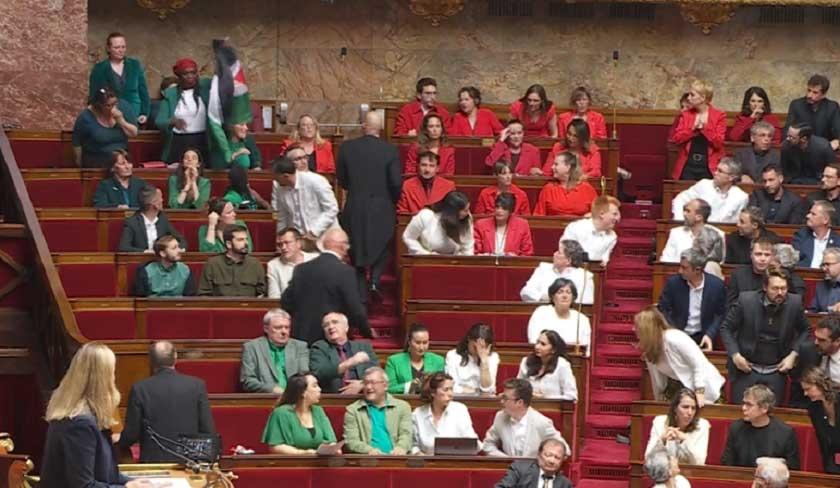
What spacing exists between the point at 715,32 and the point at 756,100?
1.92 m

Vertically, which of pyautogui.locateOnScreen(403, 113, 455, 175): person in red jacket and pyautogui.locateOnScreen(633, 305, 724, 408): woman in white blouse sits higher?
pyautogui.locateOnScreen(403, 113, 455, 175): person in red jacket

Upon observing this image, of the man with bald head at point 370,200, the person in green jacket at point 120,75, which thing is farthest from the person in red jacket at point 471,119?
the person in green jacket at point 120,75

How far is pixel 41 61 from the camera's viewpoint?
Result: 47.9 ft

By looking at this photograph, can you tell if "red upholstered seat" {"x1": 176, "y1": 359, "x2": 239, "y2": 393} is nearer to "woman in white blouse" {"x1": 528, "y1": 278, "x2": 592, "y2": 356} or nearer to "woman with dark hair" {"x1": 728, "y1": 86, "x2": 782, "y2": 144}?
"woman in white blouse" {"x1": 528, "y1": 278, "x2": 592, "y2": 356}

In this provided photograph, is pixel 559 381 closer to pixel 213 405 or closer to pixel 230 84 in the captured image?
pixel 213 405

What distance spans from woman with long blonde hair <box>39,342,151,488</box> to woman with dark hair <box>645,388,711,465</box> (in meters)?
3.83

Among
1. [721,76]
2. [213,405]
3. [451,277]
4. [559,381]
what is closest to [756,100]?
[721,76]

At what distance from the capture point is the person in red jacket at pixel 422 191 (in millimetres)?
13273

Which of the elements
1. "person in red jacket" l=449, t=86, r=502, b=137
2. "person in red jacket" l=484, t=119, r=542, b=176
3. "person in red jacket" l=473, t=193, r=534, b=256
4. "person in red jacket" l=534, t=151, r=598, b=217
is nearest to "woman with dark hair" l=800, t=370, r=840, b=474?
"person in red jacket" l=473, t=193, r=534, b=256

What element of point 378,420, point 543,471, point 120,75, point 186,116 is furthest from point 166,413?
point 120,75

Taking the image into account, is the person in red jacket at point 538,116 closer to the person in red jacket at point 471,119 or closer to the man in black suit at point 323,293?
the person in red jacket at point 471,119

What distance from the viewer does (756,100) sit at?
14617 millimetres

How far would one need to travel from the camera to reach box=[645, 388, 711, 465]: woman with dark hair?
1030cm

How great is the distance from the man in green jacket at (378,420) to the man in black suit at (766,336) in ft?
5.84
